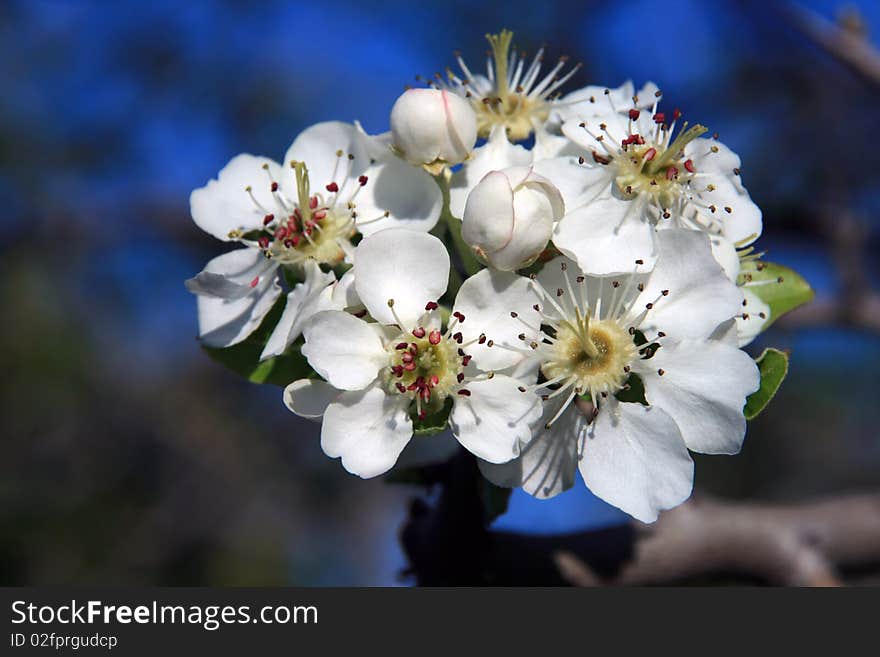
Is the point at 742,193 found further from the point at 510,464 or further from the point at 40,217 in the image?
the point at 40,217

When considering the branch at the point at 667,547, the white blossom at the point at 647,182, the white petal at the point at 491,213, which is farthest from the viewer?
the branch at the point at 667,547

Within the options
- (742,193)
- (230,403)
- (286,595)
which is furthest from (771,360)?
(230,403)

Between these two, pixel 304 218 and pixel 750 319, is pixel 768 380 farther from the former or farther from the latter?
pixel 304 218

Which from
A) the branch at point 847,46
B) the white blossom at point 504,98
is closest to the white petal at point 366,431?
the white blossom at point 504,98

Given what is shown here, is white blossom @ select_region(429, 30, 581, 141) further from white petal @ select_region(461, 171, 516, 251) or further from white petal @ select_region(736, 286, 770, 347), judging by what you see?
white petal @ select_region(736, 286, 770, 347)

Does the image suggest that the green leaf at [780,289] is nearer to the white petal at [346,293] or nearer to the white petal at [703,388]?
the white petal at [703,388]

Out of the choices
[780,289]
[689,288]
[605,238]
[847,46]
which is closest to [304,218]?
[605,238]

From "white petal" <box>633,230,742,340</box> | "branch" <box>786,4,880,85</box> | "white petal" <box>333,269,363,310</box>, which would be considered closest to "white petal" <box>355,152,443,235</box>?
"white petal" <box>333,269,363,310</box>
